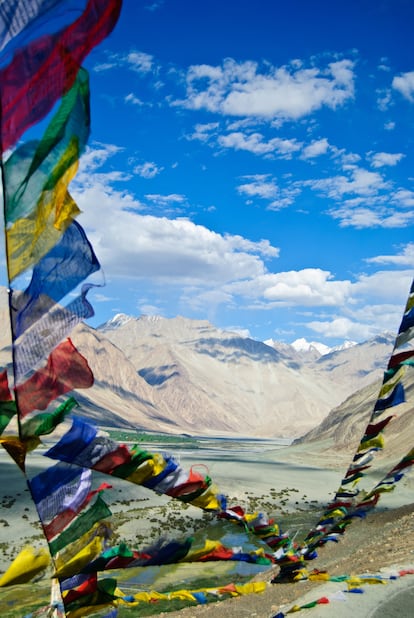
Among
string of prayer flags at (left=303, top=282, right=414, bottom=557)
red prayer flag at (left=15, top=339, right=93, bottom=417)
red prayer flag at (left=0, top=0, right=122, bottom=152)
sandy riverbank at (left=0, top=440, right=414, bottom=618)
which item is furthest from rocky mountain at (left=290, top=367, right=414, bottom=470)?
red prayer flag at (left=0, top=0, right=122, bottom=152)

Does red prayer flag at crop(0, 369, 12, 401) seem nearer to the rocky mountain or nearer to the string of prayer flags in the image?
the string of prayer flags

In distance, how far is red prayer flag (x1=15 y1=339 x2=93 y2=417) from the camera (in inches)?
149

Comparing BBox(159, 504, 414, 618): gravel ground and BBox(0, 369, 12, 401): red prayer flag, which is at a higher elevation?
BBox(0, 369, 12, 401): red prayer flag

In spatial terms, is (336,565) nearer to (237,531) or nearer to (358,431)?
(237,531)

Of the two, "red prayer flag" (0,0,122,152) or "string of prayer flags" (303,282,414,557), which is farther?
"string of prayer flags" (303,282,414,557)

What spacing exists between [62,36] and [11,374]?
7.45 ft

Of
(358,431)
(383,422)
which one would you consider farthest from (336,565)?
(358,431)

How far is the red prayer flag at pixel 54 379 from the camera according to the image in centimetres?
378

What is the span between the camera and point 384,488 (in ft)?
29.7

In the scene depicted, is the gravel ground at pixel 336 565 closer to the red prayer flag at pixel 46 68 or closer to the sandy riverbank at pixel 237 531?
the sandy riverbank at pixel 237 531

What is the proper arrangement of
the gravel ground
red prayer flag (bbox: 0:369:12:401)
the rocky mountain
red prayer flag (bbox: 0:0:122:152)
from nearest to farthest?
red prayer flag (bbox: 0:0:122:152)
red prayer flag (bbox: 0:369:12:401)
the gravel ground
the rocky mountain

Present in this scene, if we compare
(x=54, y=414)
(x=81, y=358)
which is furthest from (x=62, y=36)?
(x=54, y=414)

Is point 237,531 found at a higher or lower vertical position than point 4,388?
lower

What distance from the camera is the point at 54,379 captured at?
3857mm
